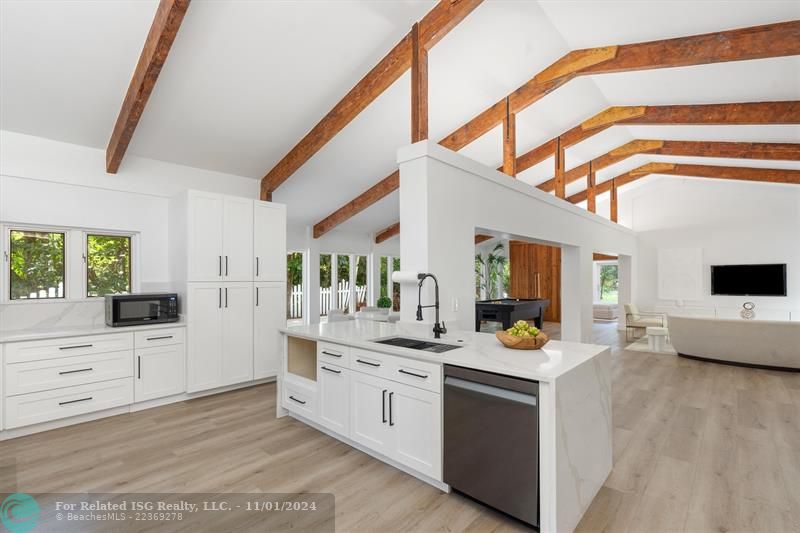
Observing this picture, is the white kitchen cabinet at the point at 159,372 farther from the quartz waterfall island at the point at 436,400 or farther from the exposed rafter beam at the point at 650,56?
the exposed rafter beam at the point at 650,56

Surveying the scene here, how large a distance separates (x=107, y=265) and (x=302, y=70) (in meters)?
3.11

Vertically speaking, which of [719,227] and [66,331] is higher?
[719,227]

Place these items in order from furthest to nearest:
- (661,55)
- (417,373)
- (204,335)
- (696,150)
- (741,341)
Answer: (696,150), (741,341), (204,335), (661,55), (417,373)

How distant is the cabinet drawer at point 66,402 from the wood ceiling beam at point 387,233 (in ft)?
24.2

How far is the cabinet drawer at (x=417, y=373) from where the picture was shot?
94.7 inches

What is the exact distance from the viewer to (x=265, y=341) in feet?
16.4

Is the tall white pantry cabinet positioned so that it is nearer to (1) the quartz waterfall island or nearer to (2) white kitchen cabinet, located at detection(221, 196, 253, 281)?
(2) white kitchen cabinet, located at detection(221, 196, 253, 281)

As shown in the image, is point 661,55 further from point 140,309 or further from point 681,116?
point 140,309

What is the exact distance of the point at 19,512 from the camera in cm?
230

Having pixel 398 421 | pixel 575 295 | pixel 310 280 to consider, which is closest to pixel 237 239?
pixel 398 421

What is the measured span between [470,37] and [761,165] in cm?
686

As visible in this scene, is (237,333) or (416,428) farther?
(237,333)

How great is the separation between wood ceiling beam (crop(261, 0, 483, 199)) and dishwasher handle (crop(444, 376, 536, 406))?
319 cm

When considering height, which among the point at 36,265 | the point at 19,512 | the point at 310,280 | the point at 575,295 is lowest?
the point at 19,512
